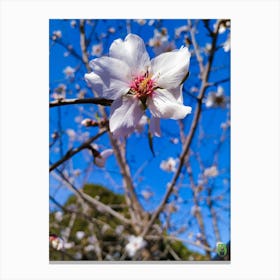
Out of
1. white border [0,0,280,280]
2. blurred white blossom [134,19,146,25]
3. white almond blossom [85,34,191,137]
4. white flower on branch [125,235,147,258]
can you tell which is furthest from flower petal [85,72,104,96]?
white flower on branch [125,235,147,258]

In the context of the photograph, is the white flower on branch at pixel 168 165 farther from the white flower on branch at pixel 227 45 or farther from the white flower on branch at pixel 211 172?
the white flower on branch at pixel 227 45

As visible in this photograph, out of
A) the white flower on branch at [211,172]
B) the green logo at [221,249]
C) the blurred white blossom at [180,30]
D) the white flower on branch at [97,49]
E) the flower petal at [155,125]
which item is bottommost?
the green logo at [221,249]

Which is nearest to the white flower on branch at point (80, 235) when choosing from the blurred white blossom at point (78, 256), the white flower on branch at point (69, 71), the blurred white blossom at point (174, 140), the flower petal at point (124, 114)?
the blurred white blossom at point (78, 256)

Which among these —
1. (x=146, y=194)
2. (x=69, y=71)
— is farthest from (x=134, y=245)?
(x=69, y=71)

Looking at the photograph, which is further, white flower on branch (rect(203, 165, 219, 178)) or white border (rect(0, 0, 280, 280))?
white flower on branch (rect(203, 165, 219, 178))

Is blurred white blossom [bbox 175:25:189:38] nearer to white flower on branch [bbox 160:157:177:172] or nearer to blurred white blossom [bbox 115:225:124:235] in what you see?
white flower on branch [bbox 160:157:177:172]
